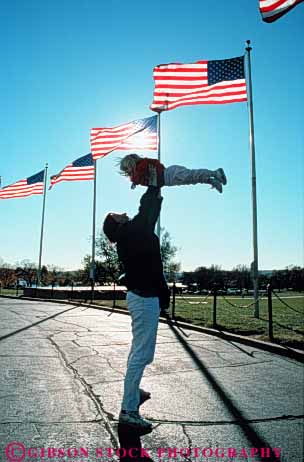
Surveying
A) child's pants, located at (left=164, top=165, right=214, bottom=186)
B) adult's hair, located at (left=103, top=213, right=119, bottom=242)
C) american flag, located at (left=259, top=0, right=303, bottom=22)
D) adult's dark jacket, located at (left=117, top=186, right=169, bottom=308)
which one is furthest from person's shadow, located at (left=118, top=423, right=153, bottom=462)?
american flag, located at (left=259, top=0, right=303, bottom=22)

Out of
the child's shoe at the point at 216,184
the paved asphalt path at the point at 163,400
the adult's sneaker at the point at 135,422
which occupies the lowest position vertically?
the paved asphalt path at the point at 163,400

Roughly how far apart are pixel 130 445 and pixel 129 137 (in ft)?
37.9

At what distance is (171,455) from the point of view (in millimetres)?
2490

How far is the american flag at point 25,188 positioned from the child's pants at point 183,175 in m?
18.4

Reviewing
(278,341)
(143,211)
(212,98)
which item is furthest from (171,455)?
(212,98)

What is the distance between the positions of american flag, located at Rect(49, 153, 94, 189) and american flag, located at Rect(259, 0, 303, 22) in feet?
37.4

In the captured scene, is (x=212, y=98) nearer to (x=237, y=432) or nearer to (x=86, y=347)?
(x=86, y=347)

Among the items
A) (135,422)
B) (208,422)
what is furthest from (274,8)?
(135,422)

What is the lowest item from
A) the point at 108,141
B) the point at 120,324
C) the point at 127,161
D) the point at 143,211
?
the point at 120,324

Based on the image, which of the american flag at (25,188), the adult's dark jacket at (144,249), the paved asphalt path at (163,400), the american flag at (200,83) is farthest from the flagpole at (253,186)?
the american flag at (25,188)

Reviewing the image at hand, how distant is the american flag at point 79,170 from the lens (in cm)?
1766

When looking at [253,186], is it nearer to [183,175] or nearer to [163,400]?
[163,400]

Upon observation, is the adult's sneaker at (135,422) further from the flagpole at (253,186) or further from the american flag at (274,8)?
the flagpole at (253,186)

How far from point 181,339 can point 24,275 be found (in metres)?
75.3
